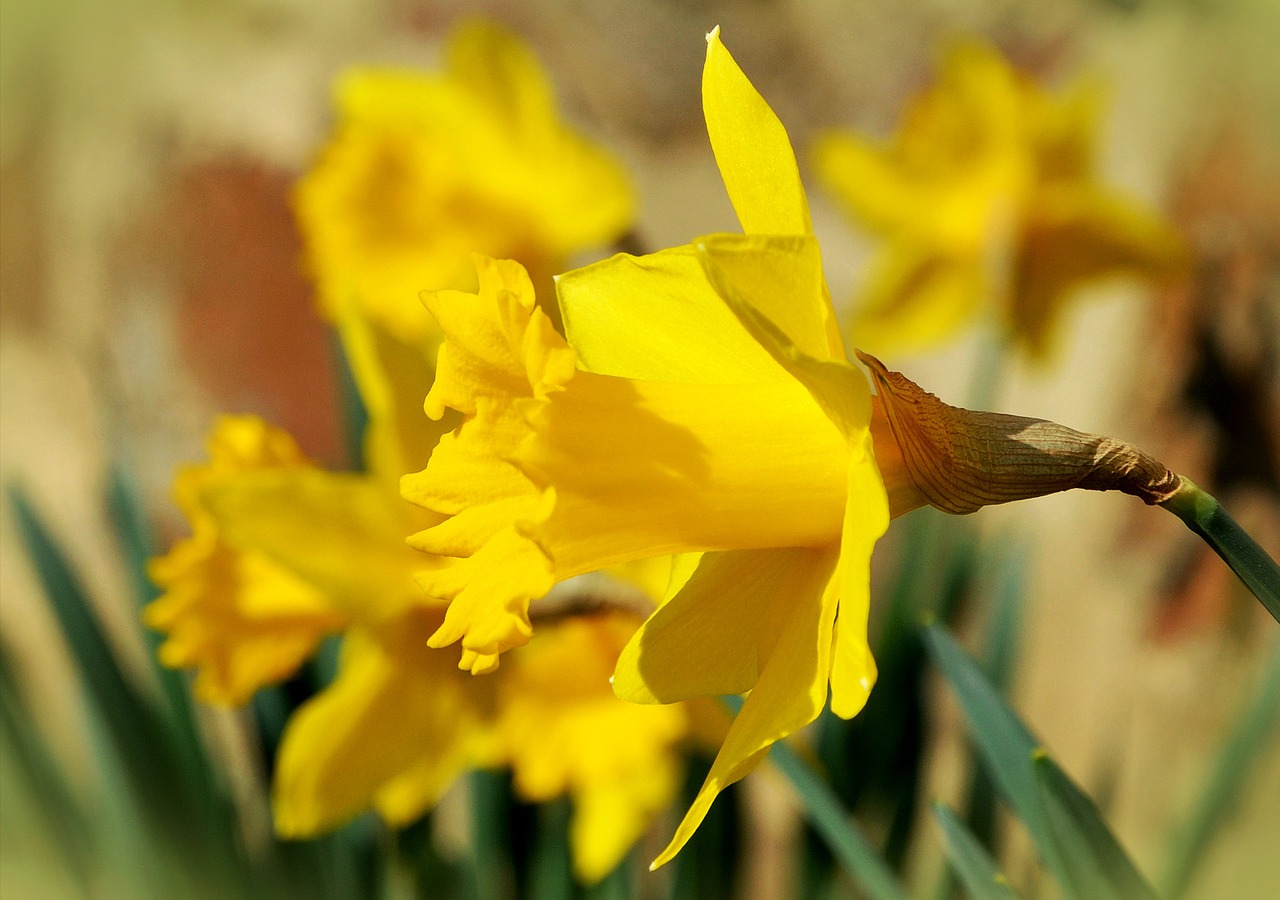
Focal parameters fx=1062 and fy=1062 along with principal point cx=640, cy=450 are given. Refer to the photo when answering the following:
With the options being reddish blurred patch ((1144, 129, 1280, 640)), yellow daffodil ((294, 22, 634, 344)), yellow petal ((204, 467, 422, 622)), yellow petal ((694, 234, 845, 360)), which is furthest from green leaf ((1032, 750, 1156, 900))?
reddish blurred patch ((1144, 129, 1280, 640))

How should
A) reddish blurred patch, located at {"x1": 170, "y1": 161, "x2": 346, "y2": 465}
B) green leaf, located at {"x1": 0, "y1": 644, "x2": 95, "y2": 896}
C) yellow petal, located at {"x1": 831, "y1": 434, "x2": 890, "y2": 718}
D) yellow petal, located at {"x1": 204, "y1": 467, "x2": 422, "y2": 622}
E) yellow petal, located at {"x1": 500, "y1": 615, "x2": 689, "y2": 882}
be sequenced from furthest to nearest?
reddish blurred patch, located at {"x1": 170, "y1": 161, "x2": 346, "y2": 465} < green leaf, located at {"x1": 0, "y1": 644, "x2": 95, "y2": 896} < yellow petal, located at {"x1": 500, "y1": 615, "x2": 689, "y2": 882} < yellow petal, located at {"x1": 204, "y1": 467, "x2": 422, "y2": 622} < yellow petal, located at {"x1": 831, "y1": 434, "x2": 890, "y2": 718}

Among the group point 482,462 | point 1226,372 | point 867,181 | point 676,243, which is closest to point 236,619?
point 482,462

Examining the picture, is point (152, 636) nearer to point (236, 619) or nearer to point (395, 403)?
point (236, 619)

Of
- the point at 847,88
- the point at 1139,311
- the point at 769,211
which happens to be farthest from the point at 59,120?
the point at 769,211

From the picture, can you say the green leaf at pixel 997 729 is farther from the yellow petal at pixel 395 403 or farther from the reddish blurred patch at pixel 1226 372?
the reddish blurred patch at pixel 1226 372

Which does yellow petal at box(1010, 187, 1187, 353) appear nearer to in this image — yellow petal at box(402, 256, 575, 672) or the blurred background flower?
the blurred background flower

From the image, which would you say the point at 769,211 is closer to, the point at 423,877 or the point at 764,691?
the point at 764,691
